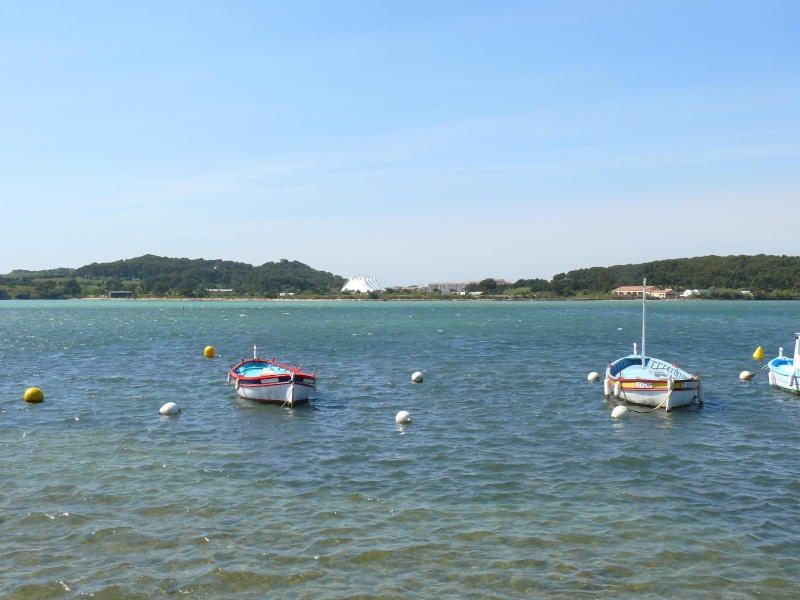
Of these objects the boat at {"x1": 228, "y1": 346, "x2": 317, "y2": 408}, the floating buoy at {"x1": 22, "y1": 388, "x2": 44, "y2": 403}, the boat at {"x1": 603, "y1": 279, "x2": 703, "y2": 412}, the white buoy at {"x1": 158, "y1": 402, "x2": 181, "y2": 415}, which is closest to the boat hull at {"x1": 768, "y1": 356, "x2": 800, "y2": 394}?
the boat at {"x1": 603, "y1": 279, "x2": 703, "y2": 412}

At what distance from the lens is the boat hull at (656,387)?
3309cm

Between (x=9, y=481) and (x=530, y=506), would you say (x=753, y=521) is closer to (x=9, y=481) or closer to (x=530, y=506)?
(x=530, y=506)

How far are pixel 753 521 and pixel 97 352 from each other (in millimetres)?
59941

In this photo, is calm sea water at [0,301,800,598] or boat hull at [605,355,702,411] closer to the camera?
calm sea water at [0,301,800,598]

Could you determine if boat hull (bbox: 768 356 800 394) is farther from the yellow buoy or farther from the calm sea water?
the yellow buoy

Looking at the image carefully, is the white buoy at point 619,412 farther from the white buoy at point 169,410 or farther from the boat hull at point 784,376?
the white buoy at point 169,410

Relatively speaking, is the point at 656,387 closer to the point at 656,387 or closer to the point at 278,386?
the point at 656,387

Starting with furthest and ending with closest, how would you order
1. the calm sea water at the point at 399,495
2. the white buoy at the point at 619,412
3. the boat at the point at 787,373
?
the boat at the point at 787,373 < the white buoy at the point at 619,412 < the calm sea water at the point at 399,495

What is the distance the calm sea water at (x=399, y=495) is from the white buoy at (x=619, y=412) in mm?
406

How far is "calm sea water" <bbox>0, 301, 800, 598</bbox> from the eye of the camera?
46.6ft

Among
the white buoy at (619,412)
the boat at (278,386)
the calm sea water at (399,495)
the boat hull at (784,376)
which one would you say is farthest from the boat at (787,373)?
the boat at (278,386)

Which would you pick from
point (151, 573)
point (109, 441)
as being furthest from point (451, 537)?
point (109, 441)

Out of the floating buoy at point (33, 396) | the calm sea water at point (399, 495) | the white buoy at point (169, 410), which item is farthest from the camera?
the floating buoy at point (33, 396)

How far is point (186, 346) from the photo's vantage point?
72125 mm
